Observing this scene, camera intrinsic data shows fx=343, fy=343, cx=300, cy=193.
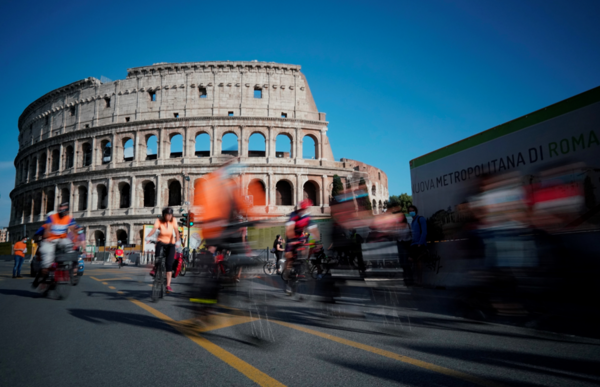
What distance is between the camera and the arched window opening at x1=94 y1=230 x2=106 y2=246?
39.7 meters

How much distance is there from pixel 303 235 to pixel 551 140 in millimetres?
5441

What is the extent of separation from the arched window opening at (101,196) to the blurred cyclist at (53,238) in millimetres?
38439

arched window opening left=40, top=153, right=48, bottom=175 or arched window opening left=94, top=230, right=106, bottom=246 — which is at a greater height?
arched window opening left=40, top=153, right=48, bottom=175

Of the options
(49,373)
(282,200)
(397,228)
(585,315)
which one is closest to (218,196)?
(49,373)

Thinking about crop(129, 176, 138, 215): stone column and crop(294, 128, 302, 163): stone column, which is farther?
crop(294, 128, 302, 163): stone column

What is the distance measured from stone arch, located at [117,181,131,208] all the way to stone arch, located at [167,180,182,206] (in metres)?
4.75

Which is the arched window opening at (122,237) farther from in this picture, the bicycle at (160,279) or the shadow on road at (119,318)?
the shadow on road at (119,318)

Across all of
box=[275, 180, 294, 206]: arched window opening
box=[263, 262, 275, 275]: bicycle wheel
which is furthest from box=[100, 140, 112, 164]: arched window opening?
box=[263, 262, 275, 275]: bicycle wheel

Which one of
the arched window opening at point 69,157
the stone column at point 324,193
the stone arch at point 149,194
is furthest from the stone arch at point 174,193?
the stone column at point 324,193

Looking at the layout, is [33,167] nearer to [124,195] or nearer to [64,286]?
[124,195]

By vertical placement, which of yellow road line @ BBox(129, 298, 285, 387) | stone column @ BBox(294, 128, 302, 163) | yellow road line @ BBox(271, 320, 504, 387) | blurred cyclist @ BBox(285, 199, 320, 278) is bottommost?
yellow road line @ BBox(271, 320, 504, 387)

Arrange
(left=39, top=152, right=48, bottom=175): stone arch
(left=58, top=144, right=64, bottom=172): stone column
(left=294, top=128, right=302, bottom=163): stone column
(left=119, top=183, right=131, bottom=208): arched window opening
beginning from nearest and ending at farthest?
(left=294, top=128, right=302, bottom=163): stone column → (left=119, top=183, right=131, bottom=208): arched window opening → (left=58, top=144, right=64, bottom=172): stone column → (left=39, top=152, right=48, bottom=175): stone arch

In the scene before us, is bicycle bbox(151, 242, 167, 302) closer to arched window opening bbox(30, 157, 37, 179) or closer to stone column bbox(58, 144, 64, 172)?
stone column bbox(58, 144, 64, 172)

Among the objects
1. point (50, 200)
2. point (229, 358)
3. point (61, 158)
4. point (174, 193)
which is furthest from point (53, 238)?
point (50, 200)
